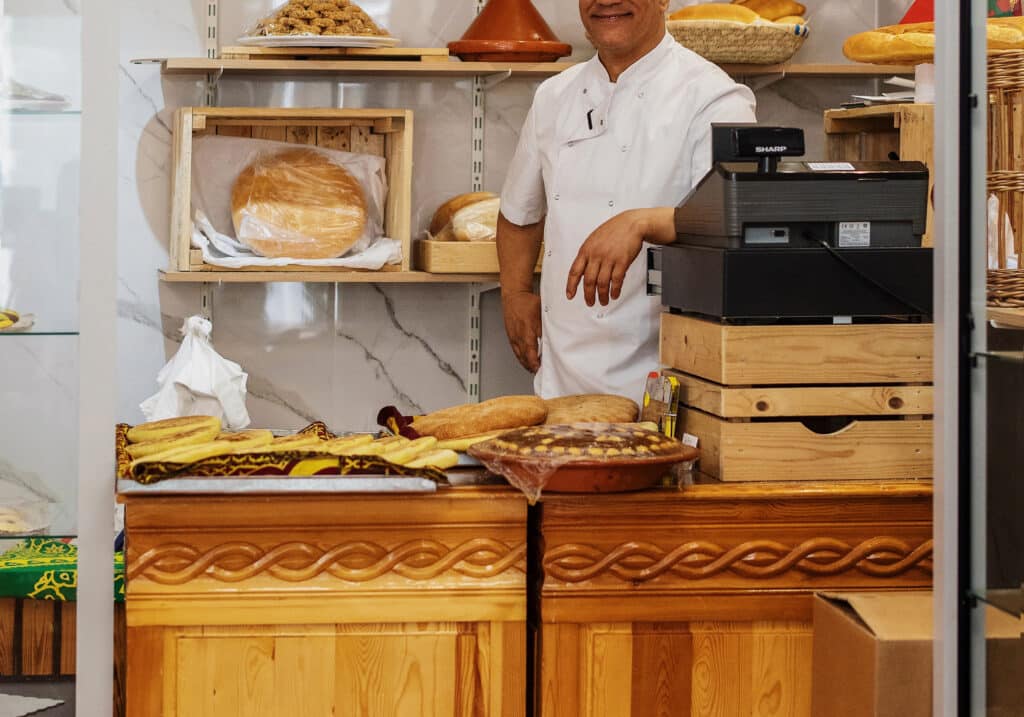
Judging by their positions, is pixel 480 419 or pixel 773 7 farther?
pixel 773 7

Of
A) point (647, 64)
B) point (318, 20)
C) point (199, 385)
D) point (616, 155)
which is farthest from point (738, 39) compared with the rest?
point (199, 385)

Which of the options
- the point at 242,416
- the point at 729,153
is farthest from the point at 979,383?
the point at 242,416

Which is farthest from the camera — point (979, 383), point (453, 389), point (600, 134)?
point (453, 389)

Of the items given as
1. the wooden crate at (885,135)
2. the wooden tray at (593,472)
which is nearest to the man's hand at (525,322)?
the wooden crate at (885,135)

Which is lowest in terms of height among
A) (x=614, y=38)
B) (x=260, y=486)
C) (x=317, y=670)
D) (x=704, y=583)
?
(x=317, y=670)

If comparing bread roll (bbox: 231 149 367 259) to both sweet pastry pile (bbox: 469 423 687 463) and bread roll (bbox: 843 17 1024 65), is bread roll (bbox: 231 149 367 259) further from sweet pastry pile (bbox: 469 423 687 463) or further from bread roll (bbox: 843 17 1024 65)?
sweet pastry pile (bbox: 469 423 687 463)

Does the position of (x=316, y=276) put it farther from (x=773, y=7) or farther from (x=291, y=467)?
(x=291, y=467)

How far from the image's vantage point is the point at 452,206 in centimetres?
340

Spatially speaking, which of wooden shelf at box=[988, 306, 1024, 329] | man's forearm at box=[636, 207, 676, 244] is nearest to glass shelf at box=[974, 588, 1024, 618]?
wooden shelf at box=[988, 306, 1024, 329]

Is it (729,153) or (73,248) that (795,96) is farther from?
(73,248)

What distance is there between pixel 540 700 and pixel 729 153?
32.3 inches

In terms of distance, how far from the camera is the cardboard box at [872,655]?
59.9 inches

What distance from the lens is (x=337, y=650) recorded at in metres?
1.73

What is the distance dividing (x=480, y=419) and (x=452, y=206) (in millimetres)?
1526
